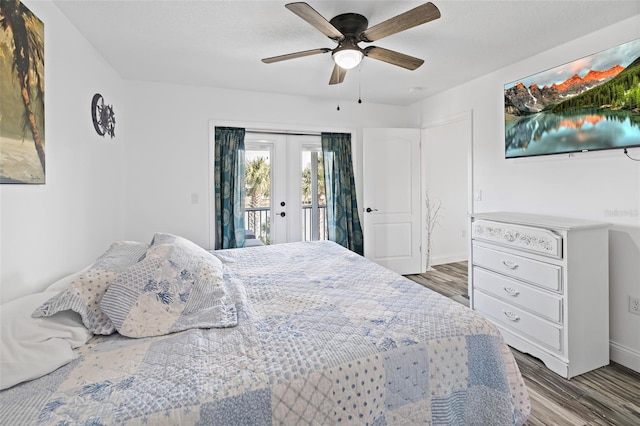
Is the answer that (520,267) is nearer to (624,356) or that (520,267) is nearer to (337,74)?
(624,356)

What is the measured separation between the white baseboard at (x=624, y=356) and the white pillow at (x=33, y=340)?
328 centimetres

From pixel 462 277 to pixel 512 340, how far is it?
1.91 meters

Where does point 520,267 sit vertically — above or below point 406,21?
below

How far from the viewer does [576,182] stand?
2.52 meters

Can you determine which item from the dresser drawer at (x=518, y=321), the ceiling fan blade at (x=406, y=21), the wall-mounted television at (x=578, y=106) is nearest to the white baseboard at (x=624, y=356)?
the dresser drawer at (x=518, y=321)

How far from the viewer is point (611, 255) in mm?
2334

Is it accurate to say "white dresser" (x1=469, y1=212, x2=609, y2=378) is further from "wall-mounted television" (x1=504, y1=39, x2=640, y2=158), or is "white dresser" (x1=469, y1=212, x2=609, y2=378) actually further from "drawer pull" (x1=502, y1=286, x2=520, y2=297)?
"wall-mounted television" (x1=504, y1=39, x2=640, y2=158)

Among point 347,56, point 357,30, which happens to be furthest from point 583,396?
point 357,30

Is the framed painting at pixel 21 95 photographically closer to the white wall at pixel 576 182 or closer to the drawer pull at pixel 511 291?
the drawer pull at pixel 511 291

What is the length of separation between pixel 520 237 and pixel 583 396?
3.46 ft

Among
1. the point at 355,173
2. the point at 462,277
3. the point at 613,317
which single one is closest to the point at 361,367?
the point at 613,317

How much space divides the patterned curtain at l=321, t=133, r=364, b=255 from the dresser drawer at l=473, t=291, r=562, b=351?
1.85 metres

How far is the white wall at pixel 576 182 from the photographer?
222 cm

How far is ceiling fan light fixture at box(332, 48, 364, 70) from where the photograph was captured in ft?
6.91
